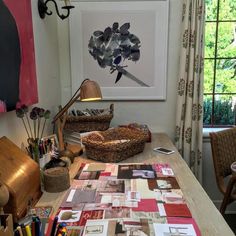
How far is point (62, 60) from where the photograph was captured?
2.35 metres

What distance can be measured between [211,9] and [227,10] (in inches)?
5.4

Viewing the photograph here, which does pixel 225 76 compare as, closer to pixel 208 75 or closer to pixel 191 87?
pixel 208 75

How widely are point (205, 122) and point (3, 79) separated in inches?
75.6

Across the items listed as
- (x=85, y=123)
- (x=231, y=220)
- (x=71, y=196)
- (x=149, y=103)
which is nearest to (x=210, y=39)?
(x=149, y=103)

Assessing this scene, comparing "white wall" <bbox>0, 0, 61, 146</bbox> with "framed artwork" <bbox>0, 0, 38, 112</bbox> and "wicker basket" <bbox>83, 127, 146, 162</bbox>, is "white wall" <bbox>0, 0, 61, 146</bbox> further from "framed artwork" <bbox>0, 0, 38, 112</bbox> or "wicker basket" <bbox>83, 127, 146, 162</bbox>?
"wicker basket" <bbox>83, 127, 146, 162</bbox>

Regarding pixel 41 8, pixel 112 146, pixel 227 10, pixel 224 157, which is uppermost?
pixel 227 10

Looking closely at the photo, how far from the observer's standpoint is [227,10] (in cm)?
240

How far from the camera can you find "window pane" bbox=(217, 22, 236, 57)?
2.42m

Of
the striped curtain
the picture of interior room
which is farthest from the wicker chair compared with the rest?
the striped curtain

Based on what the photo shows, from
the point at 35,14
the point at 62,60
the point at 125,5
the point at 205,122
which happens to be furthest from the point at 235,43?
the point at 35,14

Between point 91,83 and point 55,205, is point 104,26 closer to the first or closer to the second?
point 91,83

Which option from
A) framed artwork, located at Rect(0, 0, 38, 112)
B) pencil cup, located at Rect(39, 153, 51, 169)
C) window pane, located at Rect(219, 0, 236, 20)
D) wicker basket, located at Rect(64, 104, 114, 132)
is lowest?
pencil cup, located at Rect(39, 153, 51, 169)

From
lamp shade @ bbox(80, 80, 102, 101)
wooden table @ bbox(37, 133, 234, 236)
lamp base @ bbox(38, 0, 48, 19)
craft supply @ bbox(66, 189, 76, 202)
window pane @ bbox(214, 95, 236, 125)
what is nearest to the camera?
wooden table @ bbox(37, 133, 234, 236)

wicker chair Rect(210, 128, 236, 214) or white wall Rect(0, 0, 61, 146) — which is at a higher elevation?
white wall Rect(0, 0, 61, 146)
